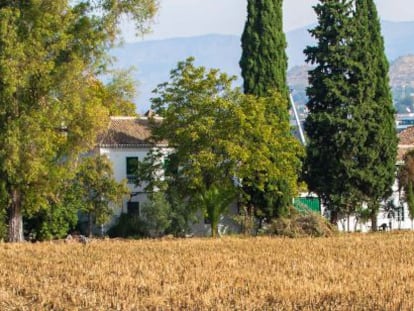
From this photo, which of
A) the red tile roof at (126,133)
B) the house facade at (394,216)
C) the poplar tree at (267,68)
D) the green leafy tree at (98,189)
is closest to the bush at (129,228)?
the green leafy tree at (98,189)

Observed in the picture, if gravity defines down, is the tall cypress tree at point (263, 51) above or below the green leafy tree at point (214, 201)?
above

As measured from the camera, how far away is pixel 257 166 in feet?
171

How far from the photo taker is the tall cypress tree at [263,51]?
55812 millimetres

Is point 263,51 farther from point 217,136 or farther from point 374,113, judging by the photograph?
point 374,113

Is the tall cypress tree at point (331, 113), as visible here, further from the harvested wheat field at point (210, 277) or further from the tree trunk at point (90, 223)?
the harvested wheat field at point (210, 277)

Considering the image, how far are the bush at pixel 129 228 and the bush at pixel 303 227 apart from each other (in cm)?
774

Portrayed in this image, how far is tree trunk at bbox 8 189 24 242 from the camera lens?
46.1 m

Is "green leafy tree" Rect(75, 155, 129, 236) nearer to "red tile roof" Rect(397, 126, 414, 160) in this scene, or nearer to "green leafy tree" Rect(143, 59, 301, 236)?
"green leafy tree" Rect(143, 59, 301, 236)

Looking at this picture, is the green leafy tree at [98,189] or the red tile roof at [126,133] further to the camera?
the red tile roof at [126,133]

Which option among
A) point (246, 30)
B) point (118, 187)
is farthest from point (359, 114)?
point (118, 187)

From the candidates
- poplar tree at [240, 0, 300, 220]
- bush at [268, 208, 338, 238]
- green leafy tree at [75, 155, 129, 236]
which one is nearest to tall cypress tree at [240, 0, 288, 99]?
poplar tree at [240, 0, 300, 220]

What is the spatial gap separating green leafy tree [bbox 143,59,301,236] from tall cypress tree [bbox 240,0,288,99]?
134cm

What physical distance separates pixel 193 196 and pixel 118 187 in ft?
13.6

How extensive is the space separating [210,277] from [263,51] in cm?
3213
